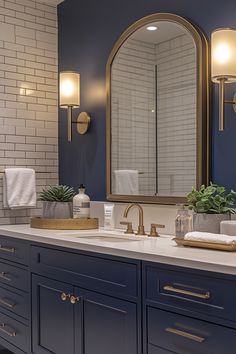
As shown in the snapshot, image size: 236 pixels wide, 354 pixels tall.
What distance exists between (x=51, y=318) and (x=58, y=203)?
2.73 ft

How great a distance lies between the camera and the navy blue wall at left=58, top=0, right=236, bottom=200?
8.43 ft

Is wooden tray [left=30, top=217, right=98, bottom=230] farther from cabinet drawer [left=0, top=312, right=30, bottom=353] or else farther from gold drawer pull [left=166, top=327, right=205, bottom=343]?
gold drawer pull [left=166, top=327, right=205, bottom=343]

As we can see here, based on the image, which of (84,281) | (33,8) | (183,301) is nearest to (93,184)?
(84,281)

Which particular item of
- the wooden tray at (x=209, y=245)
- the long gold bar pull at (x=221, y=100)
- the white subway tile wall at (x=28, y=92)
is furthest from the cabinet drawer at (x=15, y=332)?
the long gold bar pull at (x=221, y=100)

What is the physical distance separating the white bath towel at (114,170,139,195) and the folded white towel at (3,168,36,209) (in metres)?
0.69

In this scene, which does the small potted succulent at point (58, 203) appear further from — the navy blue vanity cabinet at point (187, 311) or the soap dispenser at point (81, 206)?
the navy blue vanity cabinet at point (187, 311)

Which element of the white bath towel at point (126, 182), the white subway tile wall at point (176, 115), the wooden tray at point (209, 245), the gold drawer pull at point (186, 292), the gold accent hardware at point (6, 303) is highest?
the white subway tile wall at point (176, 115)

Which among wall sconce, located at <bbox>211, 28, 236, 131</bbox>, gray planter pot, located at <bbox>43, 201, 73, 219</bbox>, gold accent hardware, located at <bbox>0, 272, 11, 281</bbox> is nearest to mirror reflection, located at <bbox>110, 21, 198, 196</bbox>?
wall sconce, located at <bbox>211, 28, 236, 131</bbox>

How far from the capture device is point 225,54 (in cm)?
228

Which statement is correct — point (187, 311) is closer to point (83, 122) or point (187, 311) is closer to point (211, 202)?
point (211, 202)

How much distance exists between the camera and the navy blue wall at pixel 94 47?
2.57 m

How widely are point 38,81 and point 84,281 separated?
182 centimetres

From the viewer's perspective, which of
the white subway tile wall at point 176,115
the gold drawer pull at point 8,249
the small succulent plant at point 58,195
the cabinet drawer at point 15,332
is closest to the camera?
the white subway tile wall at point 176,115

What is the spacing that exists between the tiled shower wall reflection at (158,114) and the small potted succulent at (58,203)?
384 mm
